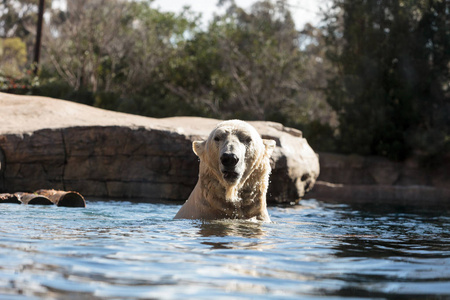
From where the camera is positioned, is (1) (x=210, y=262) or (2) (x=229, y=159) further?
(2) (x=229, y=159)

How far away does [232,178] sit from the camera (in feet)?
18.0

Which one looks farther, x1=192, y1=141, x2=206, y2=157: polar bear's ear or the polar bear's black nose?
x1=192, y1=141, x2=206, y2=157: polar bear's ear

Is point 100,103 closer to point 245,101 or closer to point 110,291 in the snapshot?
point 245,101

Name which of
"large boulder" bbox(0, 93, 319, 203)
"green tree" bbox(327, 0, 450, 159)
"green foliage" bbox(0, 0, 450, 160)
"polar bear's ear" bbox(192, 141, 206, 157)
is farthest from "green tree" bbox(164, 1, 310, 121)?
"polar bear's ear" bbox(192, 141, 206, 157)

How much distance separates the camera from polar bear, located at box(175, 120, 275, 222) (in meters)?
5.68

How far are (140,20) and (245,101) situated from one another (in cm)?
802

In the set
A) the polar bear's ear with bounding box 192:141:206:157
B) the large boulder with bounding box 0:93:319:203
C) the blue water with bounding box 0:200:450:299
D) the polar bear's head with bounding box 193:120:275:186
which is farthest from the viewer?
the large boulder with bounding box 0:93:319:203

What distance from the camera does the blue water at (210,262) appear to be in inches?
107

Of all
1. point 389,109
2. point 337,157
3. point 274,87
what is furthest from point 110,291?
point 274,87

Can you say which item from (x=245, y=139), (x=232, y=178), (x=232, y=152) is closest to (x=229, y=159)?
(x=232, y=152)

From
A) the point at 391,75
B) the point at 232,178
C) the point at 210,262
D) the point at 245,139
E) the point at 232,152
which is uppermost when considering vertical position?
the point at 391,75

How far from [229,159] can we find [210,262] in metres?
1.85

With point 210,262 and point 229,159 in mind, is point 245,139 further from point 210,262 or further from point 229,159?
point 210,262

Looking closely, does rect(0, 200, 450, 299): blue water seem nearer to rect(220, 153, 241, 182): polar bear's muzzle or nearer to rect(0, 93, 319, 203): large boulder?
rect(220, 153, 241, 182): polar bear's muzzle
